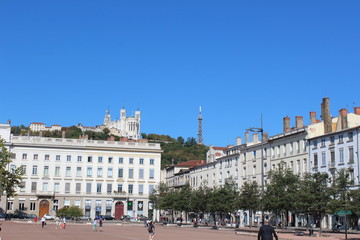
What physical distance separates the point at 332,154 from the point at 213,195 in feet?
57.4

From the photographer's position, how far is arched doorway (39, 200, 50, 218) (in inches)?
3875

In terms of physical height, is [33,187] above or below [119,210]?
above

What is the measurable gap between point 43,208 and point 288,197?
197 ft

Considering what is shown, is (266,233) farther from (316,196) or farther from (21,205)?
(21,205)

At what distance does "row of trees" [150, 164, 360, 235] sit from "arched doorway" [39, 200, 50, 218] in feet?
94.3

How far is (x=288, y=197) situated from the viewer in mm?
53781

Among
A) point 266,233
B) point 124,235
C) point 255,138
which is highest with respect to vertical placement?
point 255,138

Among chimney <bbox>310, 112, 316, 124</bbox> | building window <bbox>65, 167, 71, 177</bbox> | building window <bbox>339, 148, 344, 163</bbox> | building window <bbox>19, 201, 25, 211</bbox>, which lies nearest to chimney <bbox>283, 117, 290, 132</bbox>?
chimney <bbox>310, 112, 316, 124</bbox>

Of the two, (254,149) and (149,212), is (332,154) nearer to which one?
(254,149)

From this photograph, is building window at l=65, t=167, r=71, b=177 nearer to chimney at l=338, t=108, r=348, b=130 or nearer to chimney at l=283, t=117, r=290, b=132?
chimney at l=283, t=117, r=290, b=132

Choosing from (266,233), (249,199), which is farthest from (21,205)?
(266,233)

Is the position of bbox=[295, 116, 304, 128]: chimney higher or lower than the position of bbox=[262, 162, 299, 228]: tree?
higher

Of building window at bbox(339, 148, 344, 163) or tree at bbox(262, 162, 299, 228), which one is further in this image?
building window at bbox(339, 148, 344, 163)

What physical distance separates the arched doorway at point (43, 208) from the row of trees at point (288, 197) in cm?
2874
